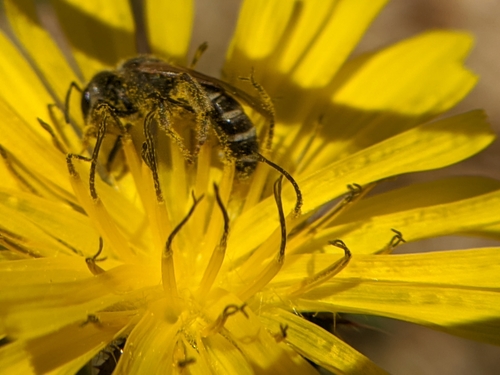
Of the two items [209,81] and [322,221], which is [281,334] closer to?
[322,221]

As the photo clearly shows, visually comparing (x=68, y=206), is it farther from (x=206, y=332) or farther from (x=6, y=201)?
(x=206, y=332)

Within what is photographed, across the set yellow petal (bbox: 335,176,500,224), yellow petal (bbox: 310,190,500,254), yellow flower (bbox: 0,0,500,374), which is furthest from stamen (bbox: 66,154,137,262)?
yellow petal (bbox: 335,176,500,224)

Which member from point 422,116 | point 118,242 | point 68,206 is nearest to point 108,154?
point 68,206

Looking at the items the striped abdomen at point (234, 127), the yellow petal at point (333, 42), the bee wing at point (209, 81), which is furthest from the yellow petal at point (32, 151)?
the yellow petal at point (333, 42)

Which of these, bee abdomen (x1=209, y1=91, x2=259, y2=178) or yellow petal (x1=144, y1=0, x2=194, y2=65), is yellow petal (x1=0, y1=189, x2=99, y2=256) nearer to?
bee abdomen (x1=209, y1=91, x2=259, y2=178)

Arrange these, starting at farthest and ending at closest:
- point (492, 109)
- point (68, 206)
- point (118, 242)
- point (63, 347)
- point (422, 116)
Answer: point (492, 109), point (422, 116), point (68, 206), point (118, 242), point (63, 347)

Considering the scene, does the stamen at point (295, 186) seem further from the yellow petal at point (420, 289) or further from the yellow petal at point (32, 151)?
the yellow petal at point (32, 151)
